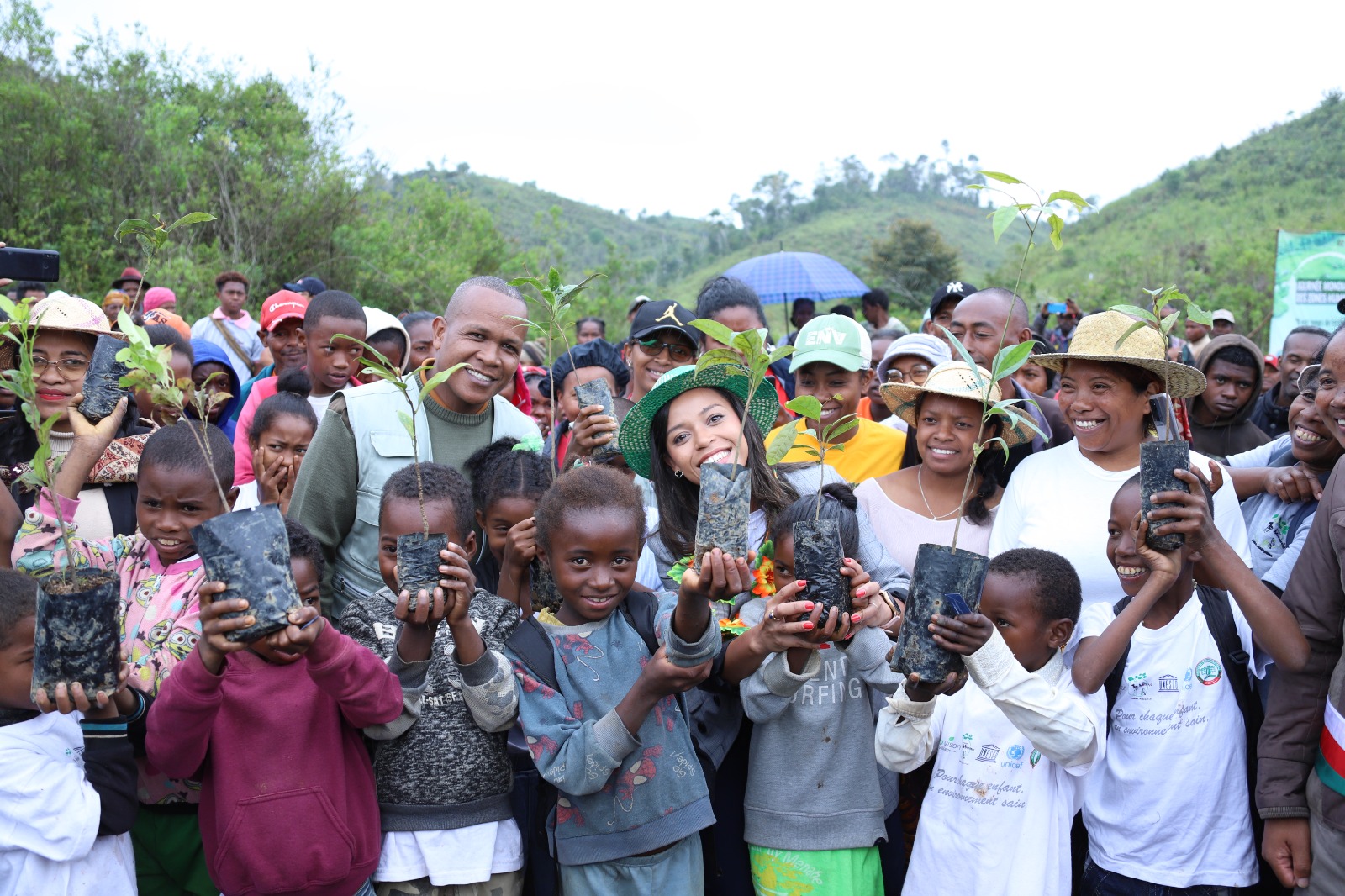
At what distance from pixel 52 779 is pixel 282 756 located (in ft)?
1.80

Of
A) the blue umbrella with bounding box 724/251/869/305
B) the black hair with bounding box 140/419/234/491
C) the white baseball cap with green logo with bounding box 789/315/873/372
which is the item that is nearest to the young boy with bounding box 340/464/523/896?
the black hair with bounding box 140/419/234/491

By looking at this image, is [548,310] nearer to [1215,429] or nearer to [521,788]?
[521,788]

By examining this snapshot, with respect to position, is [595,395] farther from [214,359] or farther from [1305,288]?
[1305,288]

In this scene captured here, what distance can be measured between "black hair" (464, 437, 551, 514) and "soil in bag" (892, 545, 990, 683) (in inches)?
52.0

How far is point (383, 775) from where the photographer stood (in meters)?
2.67

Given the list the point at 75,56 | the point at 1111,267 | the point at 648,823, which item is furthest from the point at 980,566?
the point at 1111,267

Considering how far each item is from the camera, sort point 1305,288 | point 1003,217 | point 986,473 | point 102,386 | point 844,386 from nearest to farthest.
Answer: point 1003,217 → point 102,386 → point 986,473 → point 844,386 → point 1305,288

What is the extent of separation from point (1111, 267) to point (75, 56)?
28.5 meters

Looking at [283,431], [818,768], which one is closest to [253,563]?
[818,768]

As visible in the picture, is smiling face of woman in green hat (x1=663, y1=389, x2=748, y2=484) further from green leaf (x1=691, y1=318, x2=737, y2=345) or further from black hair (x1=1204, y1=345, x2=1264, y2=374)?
black hair (x1=1204, y1=345, x2=1264, y2=374)

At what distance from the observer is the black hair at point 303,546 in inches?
112

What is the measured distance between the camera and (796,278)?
11125mm

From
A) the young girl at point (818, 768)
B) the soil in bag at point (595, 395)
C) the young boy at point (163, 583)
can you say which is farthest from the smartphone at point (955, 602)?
the young boy at point (163, 583)

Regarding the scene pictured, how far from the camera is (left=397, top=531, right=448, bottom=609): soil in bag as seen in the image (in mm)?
2227
